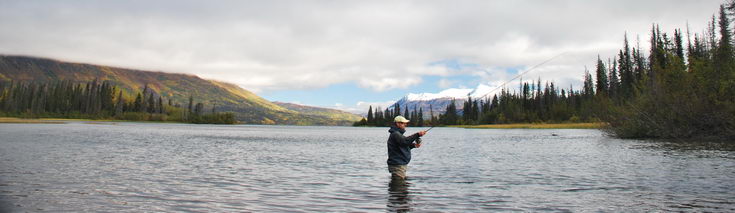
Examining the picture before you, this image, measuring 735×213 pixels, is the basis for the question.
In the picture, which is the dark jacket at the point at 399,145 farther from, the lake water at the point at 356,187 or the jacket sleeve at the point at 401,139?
the lake water at the point at 356,187

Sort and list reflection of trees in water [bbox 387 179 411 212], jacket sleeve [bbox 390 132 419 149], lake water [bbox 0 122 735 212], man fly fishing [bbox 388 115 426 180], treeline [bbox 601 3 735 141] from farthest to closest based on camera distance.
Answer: treeline [bbox 601 3 735 141]
man fly fishing [bbox 388 115 426 180]
jacket sleeve [bbox 390 132 419 149]
lake water [bbox 0 122 735 212]
reflection of trees in water [bbox 387 179 411 212]

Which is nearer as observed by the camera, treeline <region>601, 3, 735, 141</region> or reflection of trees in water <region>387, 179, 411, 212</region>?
reflection of trees in water <region>387, 179, 411, 212</region>

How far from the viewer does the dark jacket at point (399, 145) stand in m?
16.6

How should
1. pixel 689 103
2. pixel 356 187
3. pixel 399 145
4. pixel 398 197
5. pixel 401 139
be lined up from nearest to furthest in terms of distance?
pixel 398 197
pixel 401 139
pixel 399 145
pixel 356 187
pixel 689 103

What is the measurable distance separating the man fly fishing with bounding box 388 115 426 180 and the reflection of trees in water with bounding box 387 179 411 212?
0.98 feet

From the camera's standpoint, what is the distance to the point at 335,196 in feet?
52.0

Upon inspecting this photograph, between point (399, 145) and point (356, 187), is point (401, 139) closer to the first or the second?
point (399, 145)

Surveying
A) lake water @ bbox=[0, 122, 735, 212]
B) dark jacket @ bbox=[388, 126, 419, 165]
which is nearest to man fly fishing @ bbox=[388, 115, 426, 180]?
dark jacket @ bbox=[388, 126, 419, 165]

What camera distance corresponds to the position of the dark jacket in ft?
54.5

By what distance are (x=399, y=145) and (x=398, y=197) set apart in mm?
2150

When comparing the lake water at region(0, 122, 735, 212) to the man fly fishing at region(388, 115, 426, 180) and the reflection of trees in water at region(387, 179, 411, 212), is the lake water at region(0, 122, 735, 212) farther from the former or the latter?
the man fly fishing at region(388, 115, 426, 180)

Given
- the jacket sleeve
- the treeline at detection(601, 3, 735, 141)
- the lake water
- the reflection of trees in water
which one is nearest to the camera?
the reflection of trees in water

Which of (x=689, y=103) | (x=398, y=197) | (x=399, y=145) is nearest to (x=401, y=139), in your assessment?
(x=399, y=145)

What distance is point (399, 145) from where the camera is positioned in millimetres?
17078
